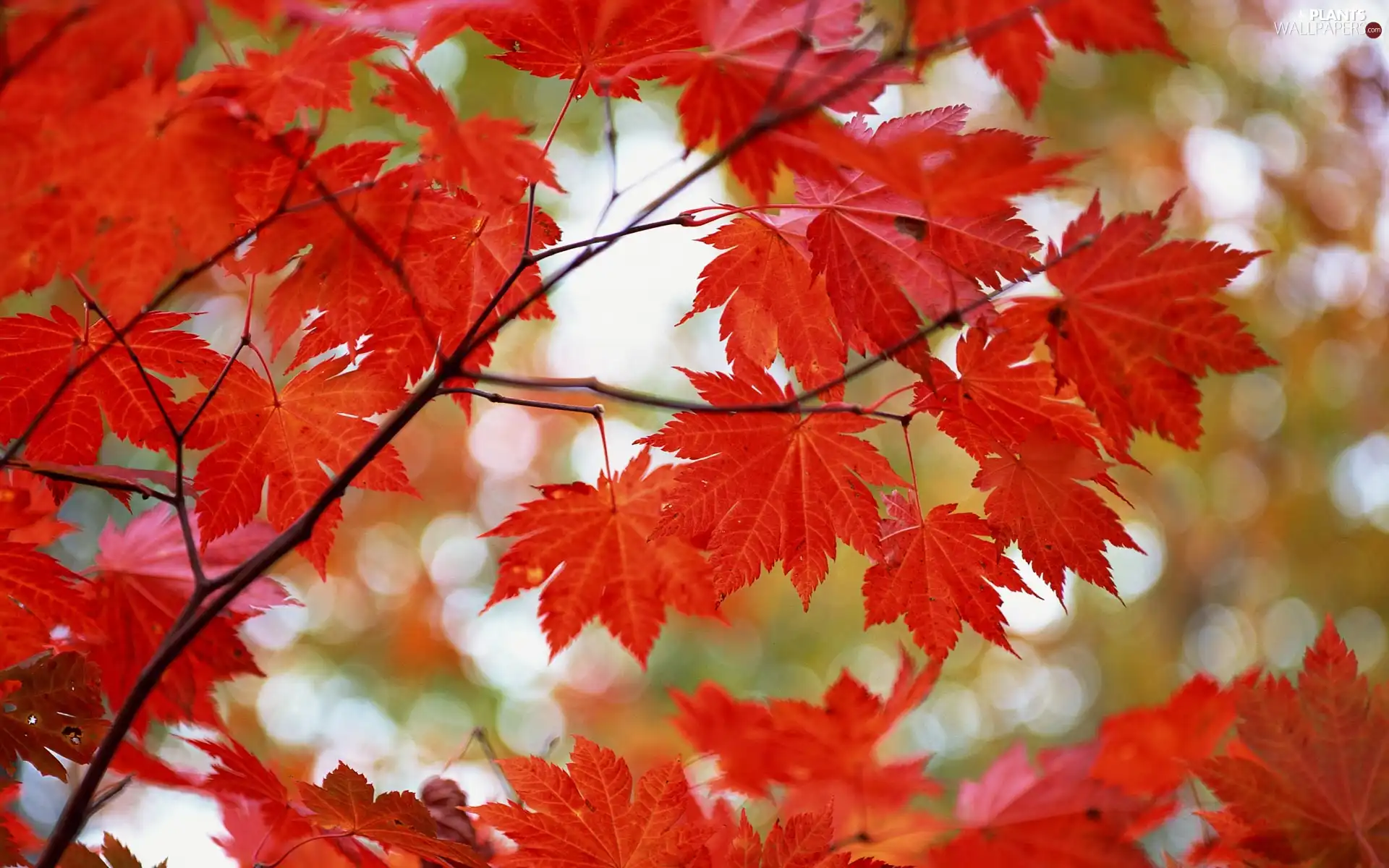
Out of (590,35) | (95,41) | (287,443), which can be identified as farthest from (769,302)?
(95,41)

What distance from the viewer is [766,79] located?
81 centimetres

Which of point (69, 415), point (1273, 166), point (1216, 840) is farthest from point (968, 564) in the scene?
point (1273, 166)

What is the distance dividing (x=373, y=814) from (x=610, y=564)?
0.43 m

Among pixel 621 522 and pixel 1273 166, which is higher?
pixel 1273 166

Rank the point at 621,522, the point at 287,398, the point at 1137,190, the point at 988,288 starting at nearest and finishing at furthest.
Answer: the point at 988,288, the point at 287,398, the point at 621,522, the point at 1137,190

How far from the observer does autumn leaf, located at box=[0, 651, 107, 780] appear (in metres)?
0.94

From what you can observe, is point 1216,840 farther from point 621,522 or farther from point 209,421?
point 209,421

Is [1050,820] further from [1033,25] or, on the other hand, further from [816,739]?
[1033,25]

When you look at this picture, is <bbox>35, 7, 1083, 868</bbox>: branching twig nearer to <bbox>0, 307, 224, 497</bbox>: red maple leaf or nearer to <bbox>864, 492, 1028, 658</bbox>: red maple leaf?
<bbox>0, 307, 224, 497</bbox>: red maple leaf

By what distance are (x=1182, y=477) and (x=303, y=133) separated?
5114 millimetres

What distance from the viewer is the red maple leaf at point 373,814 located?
978 mm

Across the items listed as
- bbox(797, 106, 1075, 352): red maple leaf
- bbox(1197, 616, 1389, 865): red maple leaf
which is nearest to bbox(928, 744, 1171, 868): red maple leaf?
bbox(1197, 616, 1389, 865): red maple leaf

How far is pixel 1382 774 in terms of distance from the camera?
39.6 inches

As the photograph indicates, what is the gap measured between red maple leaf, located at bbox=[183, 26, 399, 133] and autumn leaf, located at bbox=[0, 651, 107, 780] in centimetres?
60
